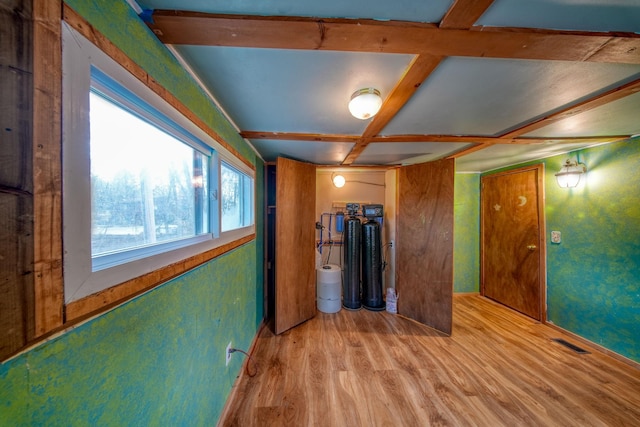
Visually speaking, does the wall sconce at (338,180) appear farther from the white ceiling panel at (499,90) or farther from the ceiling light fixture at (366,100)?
the ceiling light fixture at (366,100)

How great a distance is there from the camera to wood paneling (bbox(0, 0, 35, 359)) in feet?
1.20

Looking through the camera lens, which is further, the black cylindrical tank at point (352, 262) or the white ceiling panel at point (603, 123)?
the black cylindrical tank at point (352, 262)

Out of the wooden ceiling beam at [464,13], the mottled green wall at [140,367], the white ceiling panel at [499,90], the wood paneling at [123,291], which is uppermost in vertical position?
the white ceiling panel at [499,90]

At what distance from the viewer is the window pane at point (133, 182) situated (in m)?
0.60

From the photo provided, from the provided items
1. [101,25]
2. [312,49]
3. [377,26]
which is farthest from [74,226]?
[377,26]

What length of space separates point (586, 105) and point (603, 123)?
594mm

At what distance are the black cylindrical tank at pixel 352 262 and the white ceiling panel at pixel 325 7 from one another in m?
2.34

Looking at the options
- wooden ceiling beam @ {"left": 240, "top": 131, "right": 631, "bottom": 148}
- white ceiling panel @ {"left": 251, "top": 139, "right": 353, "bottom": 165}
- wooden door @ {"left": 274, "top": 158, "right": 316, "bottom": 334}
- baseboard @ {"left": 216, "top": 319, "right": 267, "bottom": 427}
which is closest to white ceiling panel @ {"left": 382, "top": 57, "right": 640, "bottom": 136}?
wooden ceiling beam @ {"left": 240, "top": 131, "right": 631, "bottom": 148}

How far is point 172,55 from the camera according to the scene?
87cm

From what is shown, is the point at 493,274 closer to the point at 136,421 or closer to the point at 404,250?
the point at 404,250

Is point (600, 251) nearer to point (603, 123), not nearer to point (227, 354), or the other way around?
point (603, 123)

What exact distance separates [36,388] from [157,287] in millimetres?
369

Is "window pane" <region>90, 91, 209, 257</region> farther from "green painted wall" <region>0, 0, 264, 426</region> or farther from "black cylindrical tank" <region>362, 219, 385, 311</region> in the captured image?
"black cylindrical tank" <region>362, 219, 385, 311</region>

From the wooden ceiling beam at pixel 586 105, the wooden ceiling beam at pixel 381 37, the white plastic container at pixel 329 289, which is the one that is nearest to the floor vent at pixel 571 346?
the wooden ceiling beam at pixel 586 105
